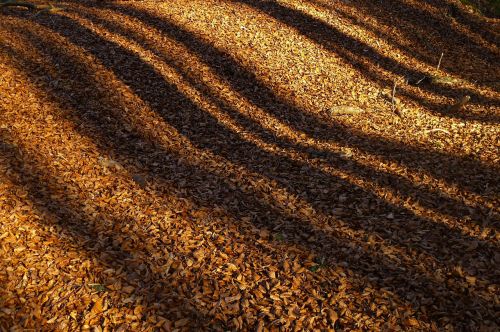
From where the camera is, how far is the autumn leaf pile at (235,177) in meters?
4.79

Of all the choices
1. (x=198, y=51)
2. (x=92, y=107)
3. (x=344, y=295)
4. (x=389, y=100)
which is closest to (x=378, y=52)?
(x=389, y=100)

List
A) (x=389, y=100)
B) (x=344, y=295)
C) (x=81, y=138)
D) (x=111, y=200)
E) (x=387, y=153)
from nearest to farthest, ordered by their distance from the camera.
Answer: (x=344, y=295), (x=111, y=200), (x=81, y=138), (x=387, y=153), (x=389, y=100)

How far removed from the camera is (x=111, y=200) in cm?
648

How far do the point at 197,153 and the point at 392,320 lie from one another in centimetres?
512

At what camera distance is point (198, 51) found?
11.9m

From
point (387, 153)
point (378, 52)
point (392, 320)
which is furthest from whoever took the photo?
point (378, 52)

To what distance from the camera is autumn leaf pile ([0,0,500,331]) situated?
15.7 ft

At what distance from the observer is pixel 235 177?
7547mm

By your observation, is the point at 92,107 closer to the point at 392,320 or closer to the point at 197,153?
the point at 197,153

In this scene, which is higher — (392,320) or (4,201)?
(392,320)

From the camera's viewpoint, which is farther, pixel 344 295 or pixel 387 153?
pixel 387 153

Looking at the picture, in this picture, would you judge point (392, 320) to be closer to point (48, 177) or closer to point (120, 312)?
point (120, 312)

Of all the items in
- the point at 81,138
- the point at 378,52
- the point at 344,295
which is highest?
the point at 378,52

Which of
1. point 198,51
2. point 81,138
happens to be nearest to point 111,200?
point 81,138
